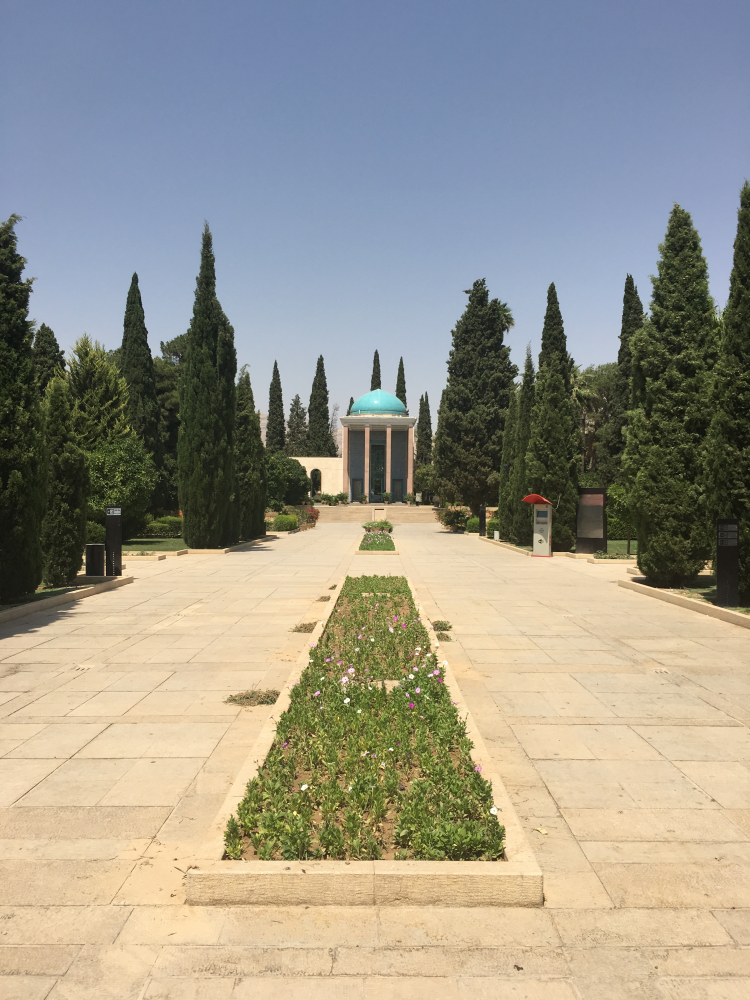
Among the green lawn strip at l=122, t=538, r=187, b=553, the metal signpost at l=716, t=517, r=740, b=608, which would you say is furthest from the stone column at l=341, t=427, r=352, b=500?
the metal signpost at l=716, t=517, r=740, b=608

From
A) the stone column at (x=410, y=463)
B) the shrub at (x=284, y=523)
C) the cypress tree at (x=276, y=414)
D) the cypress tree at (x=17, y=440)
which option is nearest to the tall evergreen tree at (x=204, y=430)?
the cypress tree at (x=17, y=440)

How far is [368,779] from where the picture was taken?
3957mm

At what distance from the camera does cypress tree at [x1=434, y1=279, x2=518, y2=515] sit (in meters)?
37.8

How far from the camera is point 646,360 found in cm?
1441

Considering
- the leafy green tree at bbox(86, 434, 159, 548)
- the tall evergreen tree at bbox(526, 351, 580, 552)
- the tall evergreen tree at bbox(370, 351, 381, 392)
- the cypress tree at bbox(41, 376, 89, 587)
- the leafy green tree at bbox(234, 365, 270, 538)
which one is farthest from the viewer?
the tall evergreen tree at bbox(370, 351, 381, 392)

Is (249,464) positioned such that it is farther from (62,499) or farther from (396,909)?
(396,909)

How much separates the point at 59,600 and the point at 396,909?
1056cm

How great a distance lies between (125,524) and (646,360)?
18.9 meters

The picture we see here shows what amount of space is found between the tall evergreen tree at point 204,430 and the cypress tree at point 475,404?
17.1 m

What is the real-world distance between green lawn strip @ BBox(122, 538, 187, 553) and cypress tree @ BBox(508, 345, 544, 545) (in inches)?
488

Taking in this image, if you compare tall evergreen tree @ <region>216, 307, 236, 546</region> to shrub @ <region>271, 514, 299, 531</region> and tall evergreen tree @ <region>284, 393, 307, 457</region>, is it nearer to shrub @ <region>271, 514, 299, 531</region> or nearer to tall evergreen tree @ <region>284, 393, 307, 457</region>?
shrub @ <region>271, 514, 299, 531</region>

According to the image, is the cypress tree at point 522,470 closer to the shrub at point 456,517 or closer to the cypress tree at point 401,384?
the shrub at point 456,517

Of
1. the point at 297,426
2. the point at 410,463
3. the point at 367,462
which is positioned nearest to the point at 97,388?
the point at 367,462

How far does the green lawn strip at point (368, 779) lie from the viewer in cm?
341
